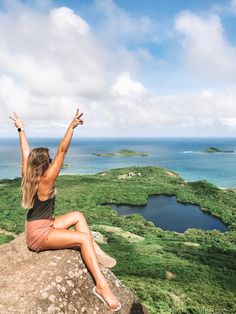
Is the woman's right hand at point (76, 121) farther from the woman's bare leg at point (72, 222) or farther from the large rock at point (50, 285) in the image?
the large rock at point (50, 285)

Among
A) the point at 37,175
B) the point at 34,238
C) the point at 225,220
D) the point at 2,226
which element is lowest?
the point at 225,220

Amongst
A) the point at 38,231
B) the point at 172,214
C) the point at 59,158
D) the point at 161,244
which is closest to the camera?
the point at 59,158

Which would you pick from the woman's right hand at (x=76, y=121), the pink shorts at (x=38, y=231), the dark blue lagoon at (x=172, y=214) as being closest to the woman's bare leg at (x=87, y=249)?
the pink shorts at (x=38, y=231)

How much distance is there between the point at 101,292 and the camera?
897 centimetres

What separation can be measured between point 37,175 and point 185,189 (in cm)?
9093

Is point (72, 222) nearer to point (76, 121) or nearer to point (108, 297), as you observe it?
point (108, 297)

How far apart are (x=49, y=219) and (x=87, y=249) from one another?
1.34m

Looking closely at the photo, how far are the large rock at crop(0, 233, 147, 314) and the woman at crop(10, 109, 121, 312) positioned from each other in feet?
1.04

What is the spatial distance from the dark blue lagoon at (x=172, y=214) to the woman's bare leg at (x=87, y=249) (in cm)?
5768

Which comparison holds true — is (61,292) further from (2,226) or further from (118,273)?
(2,226)

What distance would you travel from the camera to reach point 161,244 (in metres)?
42.6

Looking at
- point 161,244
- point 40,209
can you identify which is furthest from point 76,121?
point 161,244

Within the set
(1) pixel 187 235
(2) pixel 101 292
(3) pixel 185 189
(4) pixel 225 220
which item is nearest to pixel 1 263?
(2) pixel 101 292

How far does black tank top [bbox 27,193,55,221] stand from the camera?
8.89 meters
